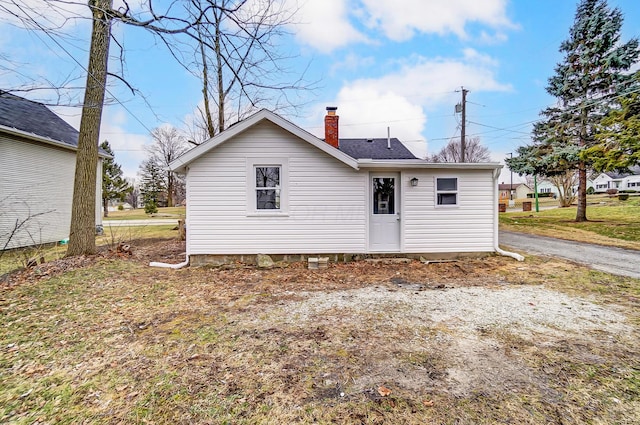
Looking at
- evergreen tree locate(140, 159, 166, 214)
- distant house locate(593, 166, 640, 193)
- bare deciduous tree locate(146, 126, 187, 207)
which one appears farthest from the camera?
distant house locate(593, 166, 640, 193)

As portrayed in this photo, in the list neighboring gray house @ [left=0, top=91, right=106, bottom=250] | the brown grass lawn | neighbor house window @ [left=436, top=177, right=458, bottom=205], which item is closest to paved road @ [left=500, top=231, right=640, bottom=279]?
the brown grass lawn

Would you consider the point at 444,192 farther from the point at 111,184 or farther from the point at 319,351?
the point at 111,184

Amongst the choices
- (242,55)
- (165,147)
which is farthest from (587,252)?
(165,147)

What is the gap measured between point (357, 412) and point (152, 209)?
3137 cm

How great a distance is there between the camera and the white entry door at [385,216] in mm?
8227

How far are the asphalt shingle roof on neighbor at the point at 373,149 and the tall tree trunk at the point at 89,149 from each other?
9.89 meters

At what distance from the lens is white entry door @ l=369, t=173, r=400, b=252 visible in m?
8.23

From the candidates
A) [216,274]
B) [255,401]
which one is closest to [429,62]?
[216,274]

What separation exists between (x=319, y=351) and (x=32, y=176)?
12889 mm

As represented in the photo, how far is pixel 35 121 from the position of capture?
11.8 meters

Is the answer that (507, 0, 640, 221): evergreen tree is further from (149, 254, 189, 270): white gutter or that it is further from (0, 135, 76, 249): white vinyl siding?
(0, 135, 76, 249): white vinyl siding

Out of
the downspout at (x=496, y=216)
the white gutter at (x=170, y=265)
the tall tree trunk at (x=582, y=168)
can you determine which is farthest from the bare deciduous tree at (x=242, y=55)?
the tall tree trunk at (x=582, y=168)

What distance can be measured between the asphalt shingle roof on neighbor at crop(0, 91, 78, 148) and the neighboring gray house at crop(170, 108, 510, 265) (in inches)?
283

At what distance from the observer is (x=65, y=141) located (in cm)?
1211
